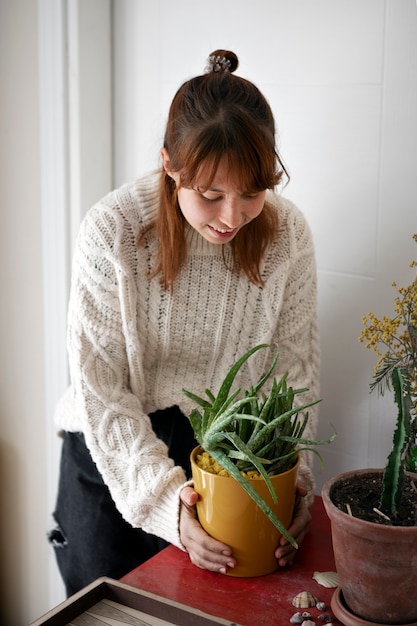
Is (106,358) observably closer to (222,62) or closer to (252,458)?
(252,458)

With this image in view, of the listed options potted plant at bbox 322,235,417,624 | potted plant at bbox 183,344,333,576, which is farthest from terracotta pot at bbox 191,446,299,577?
potted plant at bbox 322,235,417,624

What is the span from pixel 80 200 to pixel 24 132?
0.68ft

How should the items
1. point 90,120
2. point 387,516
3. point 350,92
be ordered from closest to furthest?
point 387,516
point 350,92
point 90,120

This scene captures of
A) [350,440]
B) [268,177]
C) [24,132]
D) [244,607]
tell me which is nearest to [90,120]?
[24,132]

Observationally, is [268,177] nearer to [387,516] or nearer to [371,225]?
[371,225]

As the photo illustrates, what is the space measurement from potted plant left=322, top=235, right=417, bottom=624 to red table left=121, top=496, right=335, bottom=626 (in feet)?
0.26

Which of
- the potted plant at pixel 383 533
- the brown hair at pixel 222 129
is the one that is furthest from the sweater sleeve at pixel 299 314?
the potted plant at pixel 383 533

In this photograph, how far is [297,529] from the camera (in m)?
1.29

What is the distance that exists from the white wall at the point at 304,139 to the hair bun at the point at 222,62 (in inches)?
10.9

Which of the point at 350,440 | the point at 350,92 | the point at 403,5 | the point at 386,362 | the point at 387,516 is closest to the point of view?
the point at 387,516

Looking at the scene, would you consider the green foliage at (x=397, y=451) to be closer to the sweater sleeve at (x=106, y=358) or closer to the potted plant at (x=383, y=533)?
the potted plant at (x=383, y=533)

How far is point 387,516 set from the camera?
3.61 feet

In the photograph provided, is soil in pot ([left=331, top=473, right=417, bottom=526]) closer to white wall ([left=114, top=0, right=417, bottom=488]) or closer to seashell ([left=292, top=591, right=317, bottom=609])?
seashell ([left=292, top=591, right=317, bottom=609])

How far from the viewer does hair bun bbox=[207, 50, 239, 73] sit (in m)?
1.32
